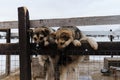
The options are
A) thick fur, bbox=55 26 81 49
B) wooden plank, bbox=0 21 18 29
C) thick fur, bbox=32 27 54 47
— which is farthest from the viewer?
wooden plank, bbox=0 21 18 29

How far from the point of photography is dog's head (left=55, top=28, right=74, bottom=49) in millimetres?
3379

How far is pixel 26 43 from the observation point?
346cm

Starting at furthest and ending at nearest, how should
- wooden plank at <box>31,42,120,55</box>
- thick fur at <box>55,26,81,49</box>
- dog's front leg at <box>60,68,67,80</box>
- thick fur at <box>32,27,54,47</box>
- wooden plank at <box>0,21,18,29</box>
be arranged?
dog's front leg at <box>60,68,67,80</box> < wooden plank at <box>0,21,18,29</box> < thick fur at <box>32,27,54,47</box> < thick fur at <box>55,26,81,49</box> < wooden plank at <box>31,42,120,55</box>

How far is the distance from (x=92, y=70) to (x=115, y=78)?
66 centimetres

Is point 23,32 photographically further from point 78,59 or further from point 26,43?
point 78,59

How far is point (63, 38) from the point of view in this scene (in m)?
3.51

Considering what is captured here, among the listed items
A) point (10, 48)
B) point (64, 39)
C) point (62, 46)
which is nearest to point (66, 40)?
point (64, 39)

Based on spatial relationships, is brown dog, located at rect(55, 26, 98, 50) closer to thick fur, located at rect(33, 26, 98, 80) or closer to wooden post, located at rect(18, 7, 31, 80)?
thick fur, located at rect(33, 26, 98, 80)

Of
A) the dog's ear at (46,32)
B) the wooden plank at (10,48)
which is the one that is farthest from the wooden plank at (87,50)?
the dog's ear at (46,32)

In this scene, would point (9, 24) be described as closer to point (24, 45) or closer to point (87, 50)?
point (24, 45)

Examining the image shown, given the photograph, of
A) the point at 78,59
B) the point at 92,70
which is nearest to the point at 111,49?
the point at 78,59

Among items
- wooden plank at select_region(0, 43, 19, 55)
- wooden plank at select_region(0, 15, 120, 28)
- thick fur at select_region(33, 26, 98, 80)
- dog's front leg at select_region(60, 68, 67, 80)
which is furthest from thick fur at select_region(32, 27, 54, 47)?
dog's front leg at select_region(60, 68, 67, 80)

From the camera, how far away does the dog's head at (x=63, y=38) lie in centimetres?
338

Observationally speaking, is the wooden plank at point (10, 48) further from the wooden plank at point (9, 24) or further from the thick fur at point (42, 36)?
the wooden plank at point (9, 24)
